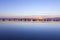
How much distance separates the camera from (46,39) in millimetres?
4461

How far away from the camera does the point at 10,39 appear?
14.4 ft

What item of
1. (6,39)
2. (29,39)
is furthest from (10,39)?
(29,39)

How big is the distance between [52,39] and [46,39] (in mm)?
309

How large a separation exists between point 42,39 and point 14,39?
1.33m

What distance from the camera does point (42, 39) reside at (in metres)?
4.45

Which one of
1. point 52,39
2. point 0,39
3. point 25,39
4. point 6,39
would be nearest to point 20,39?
point 25,39

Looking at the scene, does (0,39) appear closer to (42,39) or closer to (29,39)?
(29,39)

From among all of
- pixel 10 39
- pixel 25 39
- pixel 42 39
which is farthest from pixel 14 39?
pixel 42 39

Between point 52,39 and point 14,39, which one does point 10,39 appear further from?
point 52,39

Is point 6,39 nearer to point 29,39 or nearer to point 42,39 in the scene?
point 29,39

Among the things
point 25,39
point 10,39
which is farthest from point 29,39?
point 10,39

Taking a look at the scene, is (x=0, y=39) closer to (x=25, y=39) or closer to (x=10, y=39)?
(x=10, y=39)

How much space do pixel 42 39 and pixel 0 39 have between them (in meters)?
2.00

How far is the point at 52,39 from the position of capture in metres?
4.52
